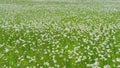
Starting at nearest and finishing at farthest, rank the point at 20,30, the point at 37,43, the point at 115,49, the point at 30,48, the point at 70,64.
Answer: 1. the point at 70,64
2. the point at 115,49
3. the point at 30,48
4. the point at 37,43
5. the point at 20,30

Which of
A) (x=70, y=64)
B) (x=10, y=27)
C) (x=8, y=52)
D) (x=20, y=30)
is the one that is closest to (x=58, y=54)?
(x=70, y=64)

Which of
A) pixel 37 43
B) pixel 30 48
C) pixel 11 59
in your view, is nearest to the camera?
pixel 11 59

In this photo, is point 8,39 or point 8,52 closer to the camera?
point 8,52

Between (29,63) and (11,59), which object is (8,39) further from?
(29,63)

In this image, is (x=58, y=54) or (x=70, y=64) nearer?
(x=70, y=64)

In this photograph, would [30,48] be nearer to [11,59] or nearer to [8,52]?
[8,52]

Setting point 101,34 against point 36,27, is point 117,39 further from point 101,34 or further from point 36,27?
point 36,27

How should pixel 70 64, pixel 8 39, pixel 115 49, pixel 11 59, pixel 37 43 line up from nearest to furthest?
pixel 70 64 < pixel 11 59 < pixel 115 49 < pixel 37 43 < pixel 8 39

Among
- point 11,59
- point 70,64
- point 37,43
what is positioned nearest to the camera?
point 70,64

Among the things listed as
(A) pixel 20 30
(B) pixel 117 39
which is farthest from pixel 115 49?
(A) pixel 20 30
